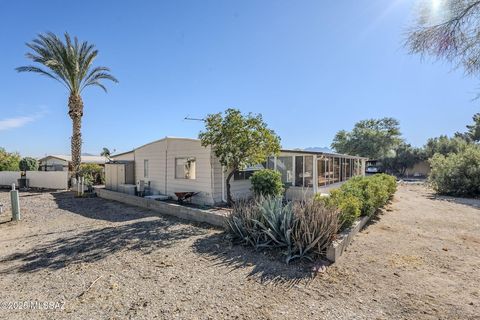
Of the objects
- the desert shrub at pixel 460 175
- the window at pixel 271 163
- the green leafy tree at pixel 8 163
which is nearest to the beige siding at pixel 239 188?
the window at pixel 271 163

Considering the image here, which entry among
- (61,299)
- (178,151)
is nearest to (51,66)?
(178,151)

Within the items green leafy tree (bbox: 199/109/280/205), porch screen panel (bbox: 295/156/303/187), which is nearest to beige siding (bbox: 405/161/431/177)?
porch screen panel (bbox: 295/156/303/187)

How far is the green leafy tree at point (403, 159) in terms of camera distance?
115ft

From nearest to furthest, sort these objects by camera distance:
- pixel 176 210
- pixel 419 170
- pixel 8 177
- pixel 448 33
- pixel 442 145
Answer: pixel 448 33 < pixel 176 210 < pixel 8 177 < pixel 442 145 < pixel 419 170

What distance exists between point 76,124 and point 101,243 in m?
14.2

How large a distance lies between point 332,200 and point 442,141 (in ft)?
119

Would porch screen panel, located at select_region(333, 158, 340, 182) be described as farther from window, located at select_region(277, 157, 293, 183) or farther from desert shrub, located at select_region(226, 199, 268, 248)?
desert shrub, located at select_region(226, 199, 268, 248)

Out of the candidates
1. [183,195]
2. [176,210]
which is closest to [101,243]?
[176,210]

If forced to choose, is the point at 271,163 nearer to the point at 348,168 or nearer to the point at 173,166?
the point at 173,166

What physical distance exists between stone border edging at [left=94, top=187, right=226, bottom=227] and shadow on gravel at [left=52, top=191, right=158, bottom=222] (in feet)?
1.03

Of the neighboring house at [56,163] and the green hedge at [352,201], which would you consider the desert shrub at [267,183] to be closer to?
the green hedge at [352,201]

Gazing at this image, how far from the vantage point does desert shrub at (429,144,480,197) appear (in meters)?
14.7

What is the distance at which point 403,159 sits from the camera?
117 feet

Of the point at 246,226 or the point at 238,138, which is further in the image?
the point at 238,138
